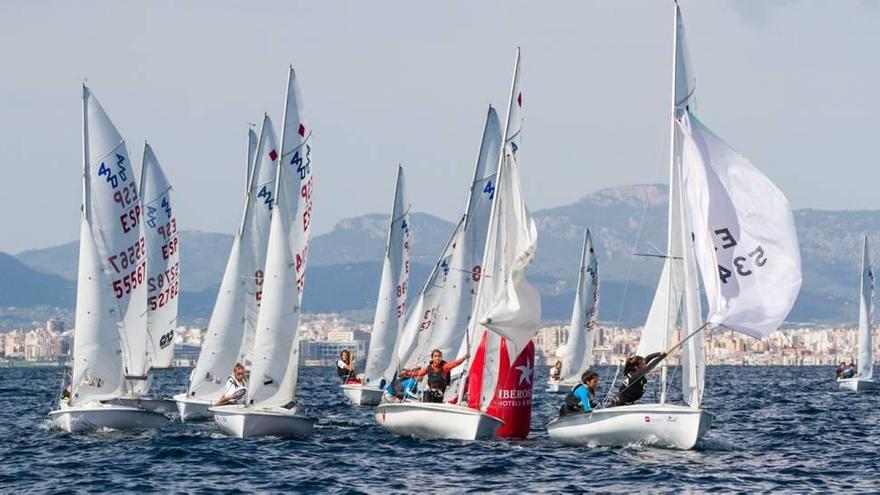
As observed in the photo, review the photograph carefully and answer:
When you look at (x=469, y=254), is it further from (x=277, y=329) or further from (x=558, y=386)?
(x=558, y=386)

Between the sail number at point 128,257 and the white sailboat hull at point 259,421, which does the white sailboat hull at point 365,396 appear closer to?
the sail number at point 128,257

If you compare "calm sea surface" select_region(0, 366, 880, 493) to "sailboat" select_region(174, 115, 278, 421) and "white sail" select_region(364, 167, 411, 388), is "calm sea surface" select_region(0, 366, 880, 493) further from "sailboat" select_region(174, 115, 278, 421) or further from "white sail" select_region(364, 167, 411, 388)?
"white sail" select_region(364, 167, 411, 388)

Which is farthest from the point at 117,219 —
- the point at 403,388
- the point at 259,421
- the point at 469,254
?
the point at 469,254

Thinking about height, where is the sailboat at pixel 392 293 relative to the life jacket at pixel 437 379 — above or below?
above

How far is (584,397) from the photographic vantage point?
35938mm

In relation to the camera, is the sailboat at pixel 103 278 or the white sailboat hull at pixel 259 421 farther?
the sailboat at pixel 103 278

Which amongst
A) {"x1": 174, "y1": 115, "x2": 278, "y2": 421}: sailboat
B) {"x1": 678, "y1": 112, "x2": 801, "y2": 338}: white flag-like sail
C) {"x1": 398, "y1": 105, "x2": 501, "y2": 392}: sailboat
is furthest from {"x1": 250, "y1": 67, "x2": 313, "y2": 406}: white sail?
{"x1": 398, "y1": 105, "x2": 501, "y2": 392}: sailboat

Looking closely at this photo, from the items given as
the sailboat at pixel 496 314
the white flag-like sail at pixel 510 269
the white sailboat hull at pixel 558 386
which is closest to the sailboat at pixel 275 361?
the sailboat at pixel 496 314

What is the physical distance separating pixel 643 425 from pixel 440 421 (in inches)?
194

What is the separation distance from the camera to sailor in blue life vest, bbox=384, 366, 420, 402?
4066cm

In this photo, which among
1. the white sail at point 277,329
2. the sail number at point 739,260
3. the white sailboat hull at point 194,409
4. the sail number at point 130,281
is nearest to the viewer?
the sail number at point 739,260

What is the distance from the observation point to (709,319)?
33.2 meters

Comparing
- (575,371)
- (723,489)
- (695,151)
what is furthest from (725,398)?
(723,489)

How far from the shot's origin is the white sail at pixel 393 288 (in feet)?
206
